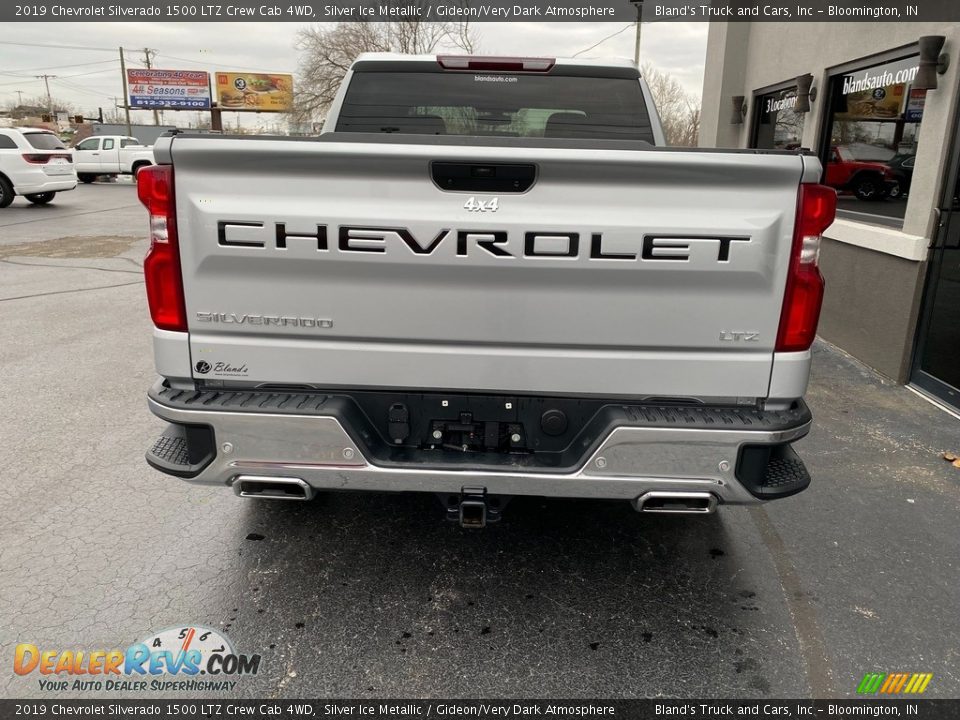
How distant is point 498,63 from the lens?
3.92 m

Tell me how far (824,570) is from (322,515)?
8.02ft

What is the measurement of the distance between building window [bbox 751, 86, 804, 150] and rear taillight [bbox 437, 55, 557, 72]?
543cm

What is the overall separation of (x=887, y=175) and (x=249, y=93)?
174 feet

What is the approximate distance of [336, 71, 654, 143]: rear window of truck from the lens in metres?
4.04

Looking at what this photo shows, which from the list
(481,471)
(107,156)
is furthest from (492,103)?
(107,156)

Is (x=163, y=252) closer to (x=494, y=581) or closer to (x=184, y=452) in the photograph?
(x=184, y=452)

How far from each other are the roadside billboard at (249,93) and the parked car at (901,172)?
51391 millimetres

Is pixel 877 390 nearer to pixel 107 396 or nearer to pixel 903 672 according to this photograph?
pixel 903 672

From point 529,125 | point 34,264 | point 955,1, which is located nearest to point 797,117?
point 955,1

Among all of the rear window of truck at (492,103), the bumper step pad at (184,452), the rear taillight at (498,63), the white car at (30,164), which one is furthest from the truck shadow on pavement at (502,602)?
the white car at (30,164)

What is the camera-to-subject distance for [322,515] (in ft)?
12.3

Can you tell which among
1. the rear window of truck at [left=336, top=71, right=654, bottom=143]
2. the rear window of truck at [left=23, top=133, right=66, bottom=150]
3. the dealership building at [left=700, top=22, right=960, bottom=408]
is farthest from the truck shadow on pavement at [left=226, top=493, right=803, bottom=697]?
the rear window of truck at [left=23, top=133, right=66, bottom=150]

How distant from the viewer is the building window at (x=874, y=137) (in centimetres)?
637

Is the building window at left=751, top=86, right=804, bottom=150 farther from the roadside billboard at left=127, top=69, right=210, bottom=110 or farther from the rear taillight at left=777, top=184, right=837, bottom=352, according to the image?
the roadside billboard at left=127, top=69, right=210, bottom=110
